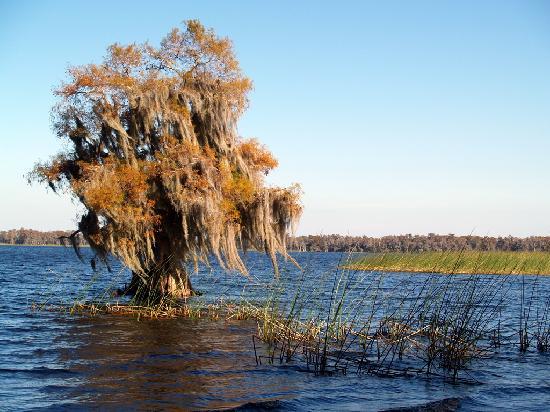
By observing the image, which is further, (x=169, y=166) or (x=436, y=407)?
(x=169, y=166)

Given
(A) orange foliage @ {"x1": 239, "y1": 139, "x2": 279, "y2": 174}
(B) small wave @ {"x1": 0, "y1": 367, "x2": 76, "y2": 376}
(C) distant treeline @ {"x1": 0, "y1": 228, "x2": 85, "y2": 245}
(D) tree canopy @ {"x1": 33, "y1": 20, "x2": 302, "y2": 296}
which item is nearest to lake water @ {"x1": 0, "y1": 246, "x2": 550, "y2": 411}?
(B) small wave @ {"x1": 0, "y1": 367, "x2": 76, "y2": 376}

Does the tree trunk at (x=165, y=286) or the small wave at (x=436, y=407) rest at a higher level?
the tree trunk at (x=165, y=286)

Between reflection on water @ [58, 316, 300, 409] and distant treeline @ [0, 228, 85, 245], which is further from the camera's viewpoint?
distant treeline @ [0, 228, 85, 245]

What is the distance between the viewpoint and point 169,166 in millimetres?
16953

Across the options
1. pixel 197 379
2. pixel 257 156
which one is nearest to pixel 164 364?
pixel 197 379

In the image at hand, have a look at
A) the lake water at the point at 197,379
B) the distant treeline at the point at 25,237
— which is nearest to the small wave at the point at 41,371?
the lake water at the point at 197,379

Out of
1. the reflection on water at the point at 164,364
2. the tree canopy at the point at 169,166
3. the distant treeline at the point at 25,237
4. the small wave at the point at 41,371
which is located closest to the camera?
the reflection on water at the point at 164,364

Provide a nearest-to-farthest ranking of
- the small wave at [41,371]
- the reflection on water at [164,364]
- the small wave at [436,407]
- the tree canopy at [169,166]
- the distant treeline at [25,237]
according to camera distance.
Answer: the small wave at [436,407]
the reflection on water at [164,364]
the small wave at [41,371]
the tree canopy at [169,166]
the distant treeline at [25,237]

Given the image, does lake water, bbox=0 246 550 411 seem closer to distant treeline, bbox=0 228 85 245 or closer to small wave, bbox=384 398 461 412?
small wave, bbox=384 398 461 412

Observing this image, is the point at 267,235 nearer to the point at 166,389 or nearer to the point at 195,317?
the point at 195,317

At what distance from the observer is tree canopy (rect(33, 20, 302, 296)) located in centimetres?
1686

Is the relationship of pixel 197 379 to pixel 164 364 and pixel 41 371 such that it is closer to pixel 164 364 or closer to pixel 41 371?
pixel 164 364

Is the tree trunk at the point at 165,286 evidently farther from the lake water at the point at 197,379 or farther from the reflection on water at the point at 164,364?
the lake water at the point at 197,379

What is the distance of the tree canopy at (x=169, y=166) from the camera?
1686 centimetres
